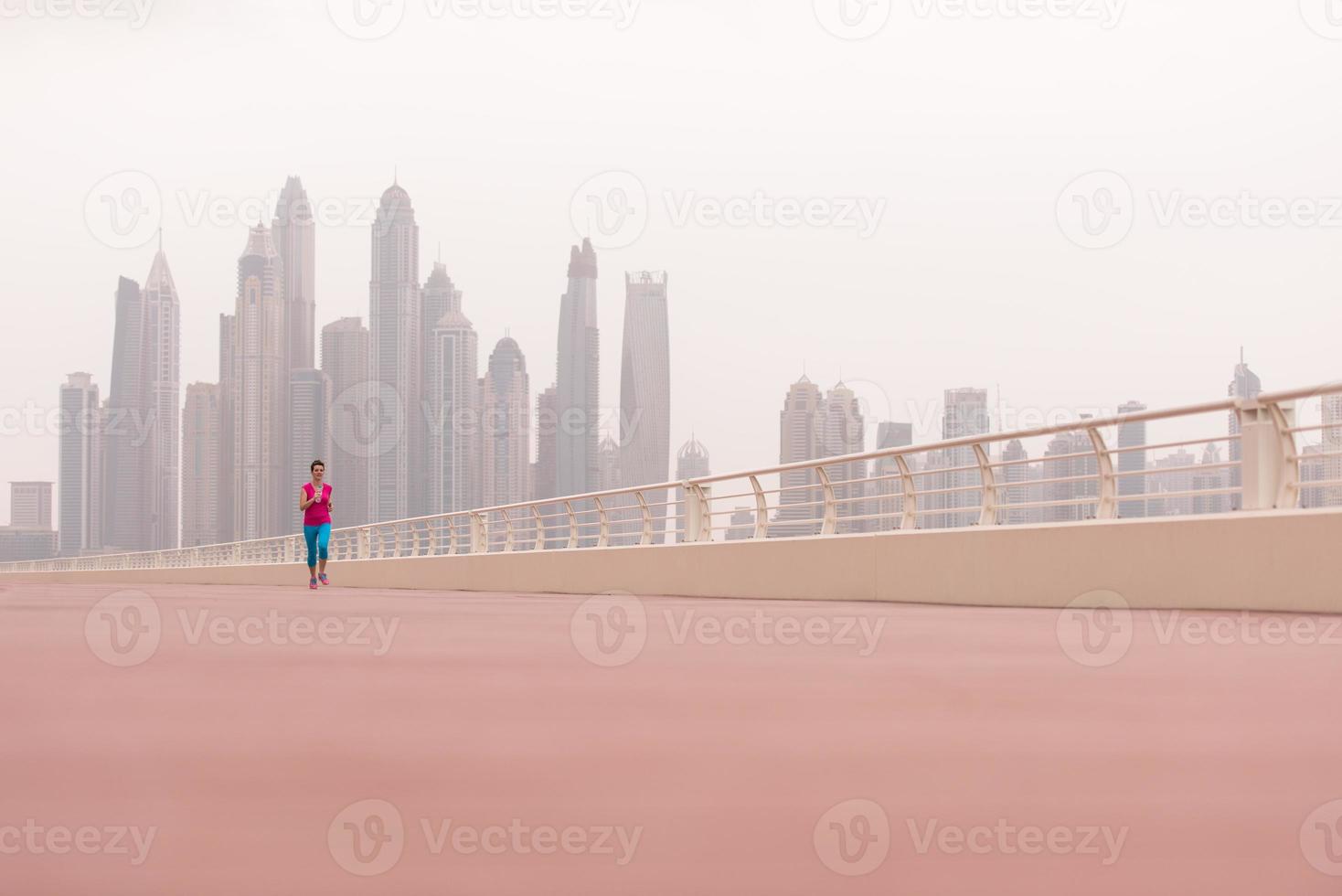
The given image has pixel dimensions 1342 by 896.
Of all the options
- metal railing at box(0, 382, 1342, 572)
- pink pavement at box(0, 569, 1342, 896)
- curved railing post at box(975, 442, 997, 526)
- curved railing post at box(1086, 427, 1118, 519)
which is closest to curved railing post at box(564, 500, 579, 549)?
metal railing at box(0, 382, 1342, 572)

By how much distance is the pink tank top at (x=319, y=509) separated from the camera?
2061cm

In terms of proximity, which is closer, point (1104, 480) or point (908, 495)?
point (1104, 480)

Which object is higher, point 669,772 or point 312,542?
point 312,542

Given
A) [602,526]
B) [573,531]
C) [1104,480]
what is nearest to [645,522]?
[602,526]

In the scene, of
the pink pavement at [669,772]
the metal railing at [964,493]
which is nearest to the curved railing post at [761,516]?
the metal railing at [964,493]

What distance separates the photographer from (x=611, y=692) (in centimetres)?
502

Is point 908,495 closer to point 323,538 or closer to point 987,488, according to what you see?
Result: point 987,488

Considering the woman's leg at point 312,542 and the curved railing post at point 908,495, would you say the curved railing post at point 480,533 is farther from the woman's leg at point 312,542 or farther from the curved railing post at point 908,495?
the curved railing post at point 908,495

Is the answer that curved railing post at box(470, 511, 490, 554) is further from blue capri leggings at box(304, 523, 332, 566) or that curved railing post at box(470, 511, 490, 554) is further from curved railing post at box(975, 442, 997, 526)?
curved railing post at box(975, 442, 997, 526)

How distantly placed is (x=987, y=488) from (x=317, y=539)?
10985 mm

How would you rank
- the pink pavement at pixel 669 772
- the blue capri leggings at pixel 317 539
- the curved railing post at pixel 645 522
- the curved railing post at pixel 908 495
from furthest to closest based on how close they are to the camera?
1. the blue capri leggings at pixel 317 539
2. the curved railing post at pixel 645 522
3. the curved railing post at pixel 908 495
4. the pink pavement at pixel 669 772

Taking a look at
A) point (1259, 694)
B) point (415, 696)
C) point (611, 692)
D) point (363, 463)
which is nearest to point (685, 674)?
point (611, 692)

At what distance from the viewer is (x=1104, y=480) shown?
38.2 feet

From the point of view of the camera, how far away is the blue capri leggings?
2108 cm
